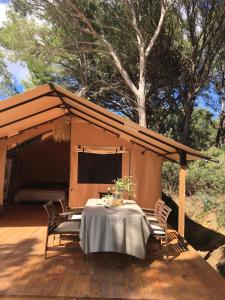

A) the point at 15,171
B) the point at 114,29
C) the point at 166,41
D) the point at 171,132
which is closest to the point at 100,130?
the point at 15,171

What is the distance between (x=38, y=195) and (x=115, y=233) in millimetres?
5737

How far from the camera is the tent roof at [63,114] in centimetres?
499

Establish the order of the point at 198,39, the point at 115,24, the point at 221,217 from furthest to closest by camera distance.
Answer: the point at 198,39 < the point at 115,24 < the point at 221,217

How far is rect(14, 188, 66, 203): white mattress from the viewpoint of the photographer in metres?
9.61

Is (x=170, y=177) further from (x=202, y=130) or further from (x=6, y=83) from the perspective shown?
(x=6, y=83)

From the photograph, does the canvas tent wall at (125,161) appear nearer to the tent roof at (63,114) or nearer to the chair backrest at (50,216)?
the tent roof at (63,114)

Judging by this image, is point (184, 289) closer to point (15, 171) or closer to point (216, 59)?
point (15, 171)

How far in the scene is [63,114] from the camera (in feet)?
27.5

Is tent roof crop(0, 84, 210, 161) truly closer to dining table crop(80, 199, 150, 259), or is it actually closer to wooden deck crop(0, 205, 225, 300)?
dining table crop(80, 199, 150, 259)

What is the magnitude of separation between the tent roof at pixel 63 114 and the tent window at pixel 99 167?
0.64m

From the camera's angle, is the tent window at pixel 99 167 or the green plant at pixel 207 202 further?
the green plant at pixel 207 202

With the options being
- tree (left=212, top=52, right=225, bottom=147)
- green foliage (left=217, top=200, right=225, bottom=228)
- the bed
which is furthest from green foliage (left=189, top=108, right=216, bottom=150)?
the bed

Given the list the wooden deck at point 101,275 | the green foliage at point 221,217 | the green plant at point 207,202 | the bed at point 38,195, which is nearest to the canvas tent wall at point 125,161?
the bed at point 38,195

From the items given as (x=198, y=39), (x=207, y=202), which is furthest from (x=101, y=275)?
(x=198, y=39)
